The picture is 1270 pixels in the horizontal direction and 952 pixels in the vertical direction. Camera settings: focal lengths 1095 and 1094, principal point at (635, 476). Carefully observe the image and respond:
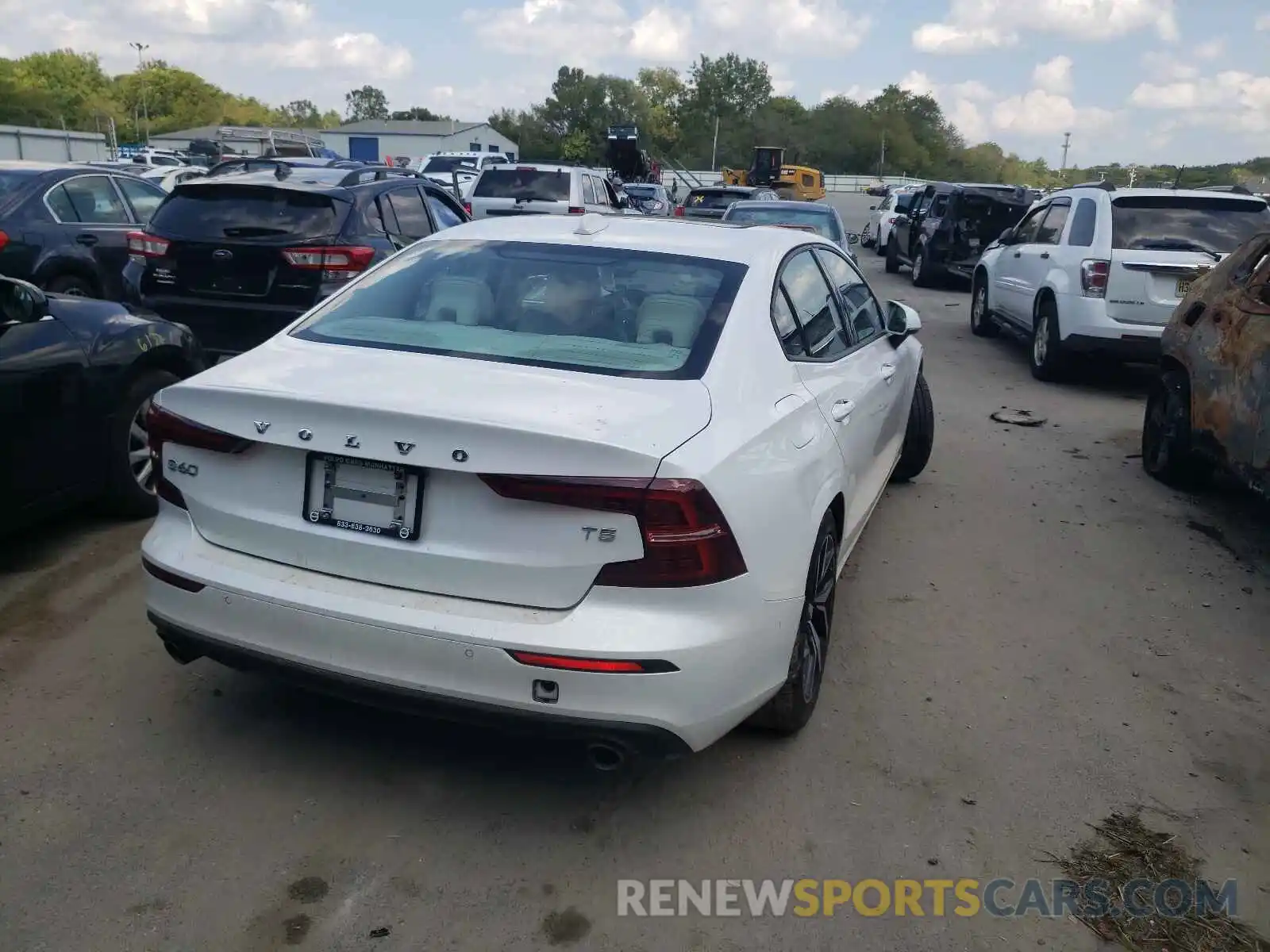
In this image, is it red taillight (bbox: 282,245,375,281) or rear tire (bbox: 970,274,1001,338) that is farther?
rear tire (bbox: 970,274,1001,338)

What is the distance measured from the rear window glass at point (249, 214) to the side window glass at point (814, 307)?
432 centimetres

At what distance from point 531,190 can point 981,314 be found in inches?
292

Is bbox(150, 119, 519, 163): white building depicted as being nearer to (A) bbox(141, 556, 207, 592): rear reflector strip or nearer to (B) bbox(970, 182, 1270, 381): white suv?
(B) bbox(970, 182, 1270, 381): white suv

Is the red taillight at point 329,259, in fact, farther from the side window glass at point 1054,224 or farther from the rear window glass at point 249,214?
the side window glass at point 1054,224

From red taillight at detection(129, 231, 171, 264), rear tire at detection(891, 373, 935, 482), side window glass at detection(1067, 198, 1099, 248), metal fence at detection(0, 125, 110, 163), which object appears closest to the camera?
rear tire at detection(891, 373, 935, 482)

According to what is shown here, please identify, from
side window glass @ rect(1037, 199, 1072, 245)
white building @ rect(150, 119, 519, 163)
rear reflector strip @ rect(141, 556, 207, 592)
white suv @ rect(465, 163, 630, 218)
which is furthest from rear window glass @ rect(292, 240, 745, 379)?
white building @ rect(150, 119, 519, 163)

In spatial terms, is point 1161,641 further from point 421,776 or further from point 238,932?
point 238,932

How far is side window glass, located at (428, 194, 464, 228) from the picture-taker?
9516mm

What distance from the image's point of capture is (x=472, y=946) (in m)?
2.72

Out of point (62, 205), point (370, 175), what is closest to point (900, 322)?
point (370, 175)

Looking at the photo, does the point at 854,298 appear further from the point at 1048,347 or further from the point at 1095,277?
the point at 1048,347

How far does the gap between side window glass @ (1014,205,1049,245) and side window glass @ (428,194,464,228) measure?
5903 millimetres

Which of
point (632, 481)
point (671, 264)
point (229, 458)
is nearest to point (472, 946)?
point (632, 481)

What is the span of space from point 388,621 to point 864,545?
351 cm
